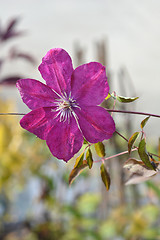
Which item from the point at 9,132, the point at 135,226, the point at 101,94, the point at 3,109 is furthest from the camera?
the point at 3,109

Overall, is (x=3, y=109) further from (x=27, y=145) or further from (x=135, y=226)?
(x=135, y=226)

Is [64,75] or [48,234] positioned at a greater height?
[64,75]

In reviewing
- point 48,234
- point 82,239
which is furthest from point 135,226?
point 48,234

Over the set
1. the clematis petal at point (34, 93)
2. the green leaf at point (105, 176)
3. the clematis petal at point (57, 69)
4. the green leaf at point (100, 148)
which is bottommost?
the green leaf at point (105, 176)

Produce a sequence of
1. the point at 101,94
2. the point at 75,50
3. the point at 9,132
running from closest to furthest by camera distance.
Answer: the point at 101,94, the point at 9,132, the point at 75,50

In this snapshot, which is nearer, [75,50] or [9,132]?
[9,132]
